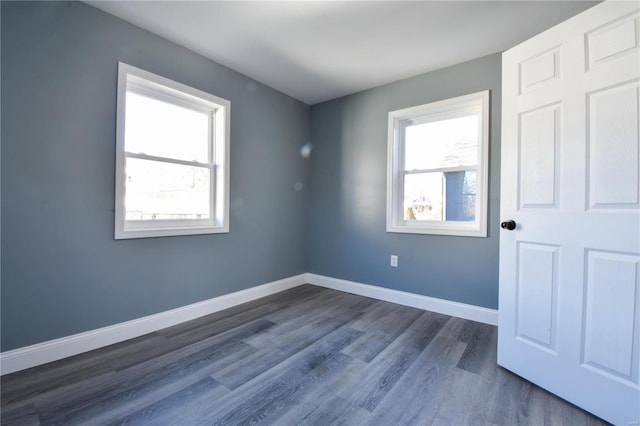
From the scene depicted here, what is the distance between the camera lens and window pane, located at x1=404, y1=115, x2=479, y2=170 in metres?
2.74

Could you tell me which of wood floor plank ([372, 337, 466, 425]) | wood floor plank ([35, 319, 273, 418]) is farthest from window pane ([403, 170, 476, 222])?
wood floor plank ([35, 319, 273, 418])

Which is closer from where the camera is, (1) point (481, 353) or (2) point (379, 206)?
(1) point (481, 353)

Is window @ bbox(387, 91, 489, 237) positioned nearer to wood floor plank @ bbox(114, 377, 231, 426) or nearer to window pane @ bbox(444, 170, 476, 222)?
window pane @ bbox(444, 170, 476, 222)

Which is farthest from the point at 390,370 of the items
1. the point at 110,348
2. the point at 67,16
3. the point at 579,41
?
the point at 67,16

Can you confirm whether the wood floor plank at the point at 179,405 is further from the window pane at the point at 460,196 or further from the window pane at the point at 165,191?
the window pane at the point at 460,196

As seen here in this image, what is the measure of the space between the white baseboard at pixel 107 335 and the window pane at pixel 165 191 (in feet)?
2.83

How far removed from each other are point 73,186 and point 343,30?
7.74ft

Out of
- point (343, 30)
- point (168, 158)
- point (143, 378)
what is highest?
point (343, 30)

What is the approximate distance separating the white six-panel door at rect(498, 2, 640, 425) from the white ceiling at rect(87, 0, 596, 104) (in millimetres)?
602

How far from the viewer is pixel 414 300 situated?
295 cm

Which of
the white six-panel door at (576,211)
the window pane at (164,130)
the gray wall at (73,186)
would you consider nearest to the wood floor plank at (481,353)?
the white six-panel door at (576,211)

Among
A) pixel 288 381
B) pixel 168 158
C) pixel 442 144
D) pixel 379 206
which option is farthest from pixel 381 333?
pixel 168 158

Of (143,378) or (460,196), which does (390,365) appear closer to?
(143,378)

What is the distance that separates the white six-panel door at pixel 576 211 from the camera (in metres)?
1.31
